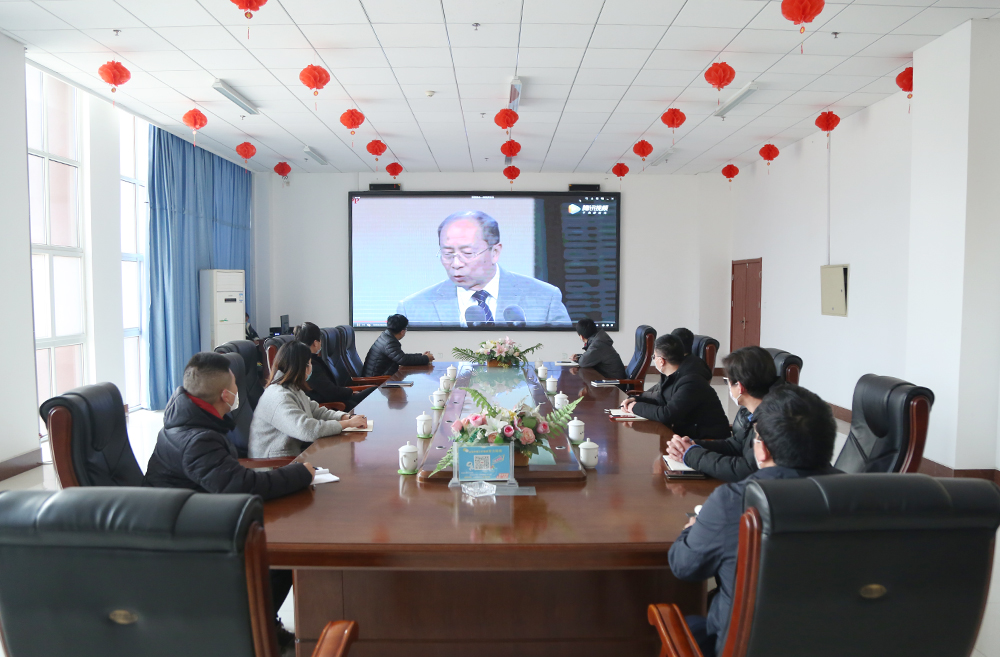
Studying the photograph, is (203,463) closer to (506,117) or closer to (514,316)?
(506,117)

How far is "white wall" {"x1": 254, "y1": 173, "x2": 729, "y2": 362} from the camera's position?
9875 mm

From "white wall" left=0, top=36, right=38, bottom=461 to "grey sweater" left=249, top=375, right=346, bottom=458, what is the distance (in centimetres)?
298

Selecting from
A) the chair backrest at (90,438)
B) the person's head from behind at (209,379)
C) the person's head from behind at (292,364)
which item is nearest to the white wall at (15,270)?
the person's head from behind at (292,364)

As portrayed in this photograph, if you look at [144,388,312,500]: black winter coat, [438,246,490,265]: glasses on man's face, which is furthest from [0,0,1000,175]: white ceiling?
[144,388,312,500]: black winter coat

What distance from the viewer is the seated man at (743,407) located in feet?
7.68

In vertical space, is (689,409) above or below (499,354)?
below

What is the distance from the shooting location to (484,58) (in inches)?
195

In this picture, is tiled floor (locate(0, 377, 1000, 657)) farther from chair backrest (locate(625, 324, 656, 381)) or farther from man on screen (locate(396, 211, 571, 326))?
man on screen (locate(396, 211, 571, 326))

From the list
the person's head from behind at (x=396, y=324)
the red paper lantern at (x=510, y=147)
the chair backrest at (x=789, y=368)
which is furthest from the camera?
the red paper lantern at (x=510, y=147)

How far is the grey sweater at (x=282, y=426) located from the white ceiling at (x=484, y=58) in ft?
8.78

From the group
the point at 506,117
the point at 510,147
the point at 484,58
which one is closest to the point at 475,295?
the point at 510,147

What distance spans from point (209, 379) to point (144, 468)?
375 cm

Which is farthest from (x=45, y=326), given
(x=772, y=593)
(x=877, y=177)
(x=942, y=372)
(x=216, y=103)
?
(x=877, y=177)

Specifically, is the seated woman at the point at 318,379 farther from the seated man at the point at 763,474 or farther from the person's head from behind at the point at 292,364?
the seated man at the point at 763,474
